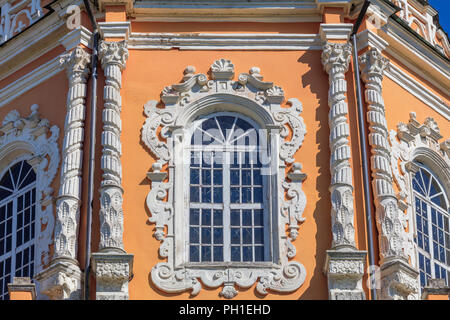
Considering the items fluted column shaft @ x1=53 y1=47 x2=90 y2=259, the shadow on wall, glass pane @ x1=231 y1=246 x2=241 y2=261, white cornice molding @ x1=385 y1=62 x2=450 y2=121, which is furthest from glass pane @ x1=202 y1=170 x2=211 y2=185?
white cornice molding @ x1=385 y1=62 x2=450 y2=121

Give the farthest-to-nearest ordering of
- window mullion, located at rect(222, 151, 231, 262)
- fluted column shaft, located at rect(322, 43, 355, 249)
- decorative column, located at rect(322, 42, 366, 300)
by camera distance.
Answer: window mullion, located at rect(222, 151, 231, 262) < fluted column shaft, located at rect(322, 43, 355, 249) < decorative column, located at rect(322, 42, 366, 300)

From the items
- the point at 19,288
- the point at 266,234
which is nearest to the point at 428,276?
the point at 266,234

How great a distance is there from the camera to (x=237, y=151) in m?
26.7

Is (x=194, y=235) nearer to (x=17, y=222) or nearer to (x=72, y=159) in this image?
(x=72, y=159)

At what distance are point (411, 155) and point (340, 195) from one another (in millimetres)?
2731

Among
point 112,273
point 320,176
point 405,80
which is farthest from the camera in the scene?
point 405,80

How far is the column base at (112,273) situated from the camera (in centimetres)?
2439

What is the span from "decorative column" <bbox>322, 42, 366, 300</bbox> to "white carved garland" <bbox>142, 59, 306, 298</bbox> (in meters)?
0.61

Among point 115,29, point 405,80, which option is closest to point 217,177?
point 115,29

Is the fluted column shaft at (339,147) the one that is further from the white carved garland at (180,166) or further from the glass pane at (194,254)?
the glass pane at (194,254)

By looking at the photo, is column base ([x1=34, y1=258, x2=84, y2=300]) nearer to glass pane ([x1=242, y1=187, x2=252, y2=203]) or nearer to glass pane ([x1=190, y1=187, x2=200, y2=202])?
glass pane ([x1=190, y1=187, x2=200, y2=202])

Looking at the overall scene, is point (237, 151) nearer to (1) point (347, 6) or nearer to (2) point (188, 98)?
(2) point (188, 98)

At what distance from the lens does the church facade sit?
82.0 ft

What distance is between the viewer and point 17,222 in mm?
27359
